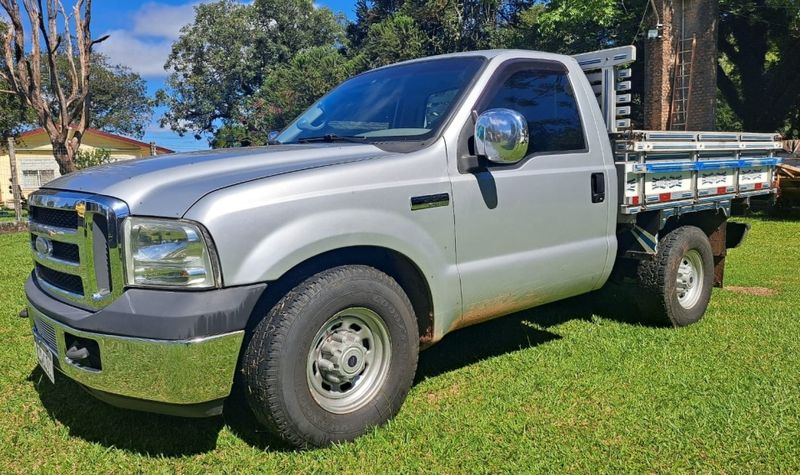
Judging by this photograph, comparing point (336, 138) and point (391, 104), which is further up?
point (391, 104)

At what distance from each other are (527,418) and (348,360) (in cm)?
106

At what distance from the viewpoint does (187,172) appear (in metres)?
2.93

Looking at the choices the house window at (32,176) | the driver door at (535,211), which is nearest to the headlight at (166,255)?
the driver door at (535,211)

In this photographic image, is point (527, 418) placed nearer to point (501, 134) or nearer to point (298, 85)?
point (501, 134)

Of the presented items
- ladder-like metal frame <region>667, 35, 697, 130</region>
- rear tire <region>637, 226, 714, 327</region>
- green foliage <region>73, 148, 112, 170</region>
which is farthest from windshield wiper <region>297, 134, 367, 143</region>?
green foliage <region>73, 148, 112, 170</region>

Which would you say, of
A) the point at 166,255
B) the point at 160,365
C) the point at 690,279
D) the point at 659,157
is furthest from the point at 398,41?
the point at 160,365

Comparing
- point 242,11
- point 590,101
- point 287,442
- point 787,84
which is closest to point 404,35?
point 787,84

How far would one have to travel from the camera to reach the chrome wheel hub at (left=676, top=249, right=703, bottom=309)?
5.27 metres

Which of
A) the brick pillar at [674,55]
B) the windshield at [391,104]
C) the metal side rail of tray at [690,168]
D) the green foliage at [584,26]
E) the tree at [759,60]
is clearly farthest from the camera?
the tree at [759,60]

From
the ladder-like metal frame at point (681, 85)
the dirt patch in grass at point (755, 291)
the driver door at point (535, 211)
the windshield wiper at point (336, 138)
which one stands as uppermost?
the ladder-like metal frame at point (681, 85)

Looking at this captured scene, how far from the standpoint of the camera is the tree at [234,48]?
165 ft

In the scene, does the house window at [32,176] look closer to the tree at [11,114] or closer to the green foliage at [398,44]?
the tree at [11,114]

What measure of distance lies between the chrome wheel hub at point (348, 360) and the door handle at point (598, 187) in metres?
1.88

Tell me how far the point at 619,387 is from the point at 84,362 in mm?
2920
